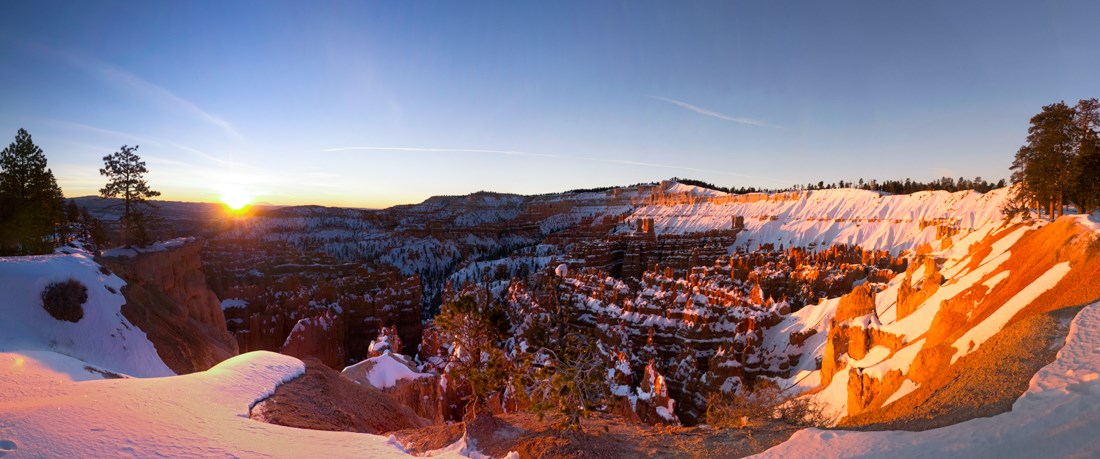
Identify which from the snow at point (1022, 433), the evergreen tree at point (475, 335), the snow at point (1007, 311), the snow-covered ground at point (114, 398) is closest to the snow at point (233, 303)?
the snow-covered ground at point (114, 398)

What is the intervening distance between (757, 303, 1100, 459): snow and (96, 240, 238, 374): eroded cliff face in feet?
67.7

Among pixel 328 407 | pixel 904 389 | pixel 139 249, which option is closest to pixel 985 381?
pixel 904 389

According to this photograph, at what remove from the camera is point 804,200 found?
132 m

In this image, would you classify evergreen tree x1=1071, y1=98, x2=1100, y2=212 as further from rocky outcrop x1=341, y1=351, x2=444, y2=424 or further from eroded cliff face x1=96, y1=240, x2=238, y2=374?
eroded cliff face x1=96, y1=240, x2=238, y2=374

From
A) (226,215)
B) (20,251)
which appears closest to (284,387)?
(20,251)

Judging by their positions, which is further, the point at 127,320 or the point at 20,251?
the point at 20,251

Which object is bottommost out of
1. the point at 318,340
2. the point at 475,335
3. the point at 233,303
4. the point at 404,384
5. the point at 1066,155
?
the point at 318,340

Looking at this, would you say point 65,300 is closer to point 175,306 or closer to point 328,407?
point 175,306

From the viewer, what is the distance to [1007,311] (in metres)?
12.4

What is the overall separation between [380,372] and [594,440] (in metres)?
14.2

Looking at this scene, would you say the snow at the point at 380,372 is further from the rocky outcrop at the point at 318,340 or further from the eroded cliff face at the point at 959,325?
the eroded cliff face at the point at 959,325

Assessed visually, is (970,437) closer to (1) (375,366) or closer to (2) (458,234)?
(1) (375,366)

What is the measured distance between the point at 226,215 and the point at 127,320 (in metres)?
208

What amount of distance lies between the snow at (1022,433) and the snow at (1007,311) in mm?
3367
